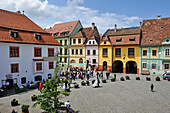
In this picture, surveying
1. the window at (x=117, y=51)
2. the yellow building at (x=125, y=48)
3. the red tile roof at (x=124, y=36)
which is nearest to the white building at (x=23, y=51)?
the window at (x=117, y=51)

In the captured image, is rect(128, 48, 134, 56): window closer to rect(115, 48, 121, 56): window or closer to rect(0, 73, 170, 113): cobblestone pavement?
rect(115, 48, 121, 56): window

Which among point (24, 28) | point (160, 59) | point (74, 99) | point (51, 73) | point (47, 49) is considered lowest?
point (74, 99)

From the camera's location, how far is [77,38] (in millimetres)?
41906

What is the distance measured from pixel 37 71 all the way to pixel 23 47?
5145 mm

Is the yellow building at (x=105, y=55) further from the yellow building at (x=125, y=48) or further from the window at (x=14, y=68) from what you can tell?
the window at (x=14, y=68)

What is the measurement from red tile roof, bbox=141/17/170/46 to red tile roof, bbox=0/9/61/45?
A: 23.1 meters

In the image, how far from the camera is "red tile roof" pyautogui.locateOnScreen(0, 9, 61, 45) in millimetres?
21581

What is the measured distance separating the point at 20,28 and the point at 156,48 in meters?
30.4

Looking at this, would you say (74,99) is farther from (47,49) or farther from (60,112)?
(47,49)

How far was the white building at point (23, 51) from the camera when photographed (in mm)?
20938

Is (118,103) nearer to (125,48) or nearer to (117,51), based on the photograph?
(125,48)

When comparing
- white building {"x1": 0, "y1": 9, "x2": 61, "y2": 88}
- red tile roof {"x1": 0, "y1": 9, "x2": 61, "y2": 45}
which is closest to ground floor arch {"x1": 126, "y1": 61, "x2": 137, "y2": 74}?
white building {"x1": 0, "y1": 9, "x2": 61, "y2": 88}

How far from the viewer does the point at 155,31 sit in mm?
33500

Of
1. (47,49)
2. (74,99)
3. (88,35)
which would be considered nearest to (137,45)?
(88,35)
